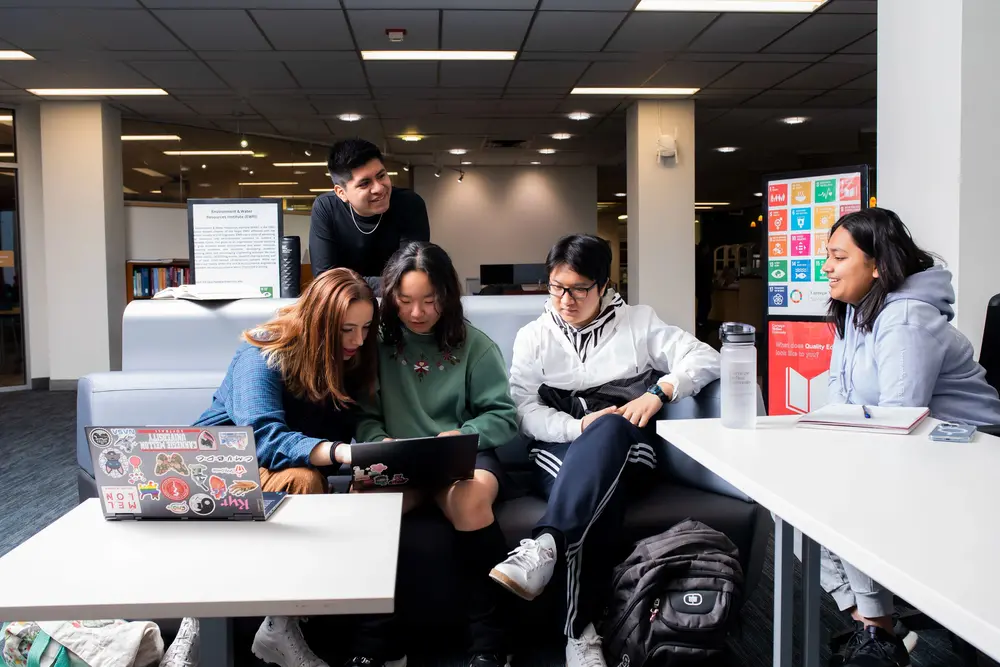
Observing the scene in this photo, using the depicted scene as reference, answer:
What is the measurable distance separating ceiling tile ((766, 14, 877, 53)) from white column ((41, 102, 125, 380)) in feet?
20.3

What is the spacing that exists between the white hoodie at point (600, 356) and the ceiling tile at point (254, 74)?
4.63 m

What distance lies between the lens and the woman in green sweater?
2.16m

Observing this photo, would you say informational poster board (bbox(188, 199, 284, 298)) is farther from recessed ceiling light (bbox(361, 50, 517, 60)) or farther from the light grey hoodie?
recessed ceiling light (bbox(361, 50, 517, 60))

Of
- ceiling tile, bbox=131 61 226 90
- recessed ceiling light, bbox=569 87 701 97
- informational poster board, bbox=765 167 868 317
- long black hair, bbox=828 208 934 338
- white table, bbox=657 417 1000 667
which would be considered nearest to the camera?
white table, bbox=657 417 1000 667

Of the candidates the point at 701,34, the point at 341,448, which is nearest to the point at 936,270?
the point at 341,448

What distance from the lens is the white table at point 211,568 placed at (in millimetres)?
951

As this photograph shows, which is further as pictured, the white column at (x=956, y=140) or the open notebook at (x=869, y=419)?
the white column at (x=956, y=140)

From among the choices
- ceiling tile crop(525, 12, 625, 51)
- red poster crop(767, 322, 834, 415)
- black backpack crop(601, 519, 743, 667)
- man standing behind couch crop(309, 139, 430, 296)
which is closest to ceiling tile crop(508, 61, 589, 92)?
ceiling tile crop(525, 12, 625, 51)

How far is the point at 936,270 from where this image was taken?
193 cm

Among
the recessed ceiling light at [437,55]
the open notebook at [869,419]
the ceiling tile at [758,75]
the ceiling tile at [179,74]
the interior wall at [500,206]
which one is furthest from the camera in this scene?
the interior wall at [500,206]

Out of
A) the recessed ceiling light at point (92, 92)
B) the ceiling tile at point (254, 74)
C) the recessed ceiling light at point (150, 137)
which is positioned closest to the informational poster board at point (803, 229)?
the ceiling tile at point (254, 74)

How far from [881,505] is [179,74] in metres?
6.64

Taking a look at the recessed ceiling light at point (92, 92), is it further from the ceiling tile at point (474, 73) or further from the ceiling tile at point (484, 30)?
the ceiling tile at point (484, 30)

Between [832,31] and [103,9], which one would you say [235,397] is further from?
[832,31]
